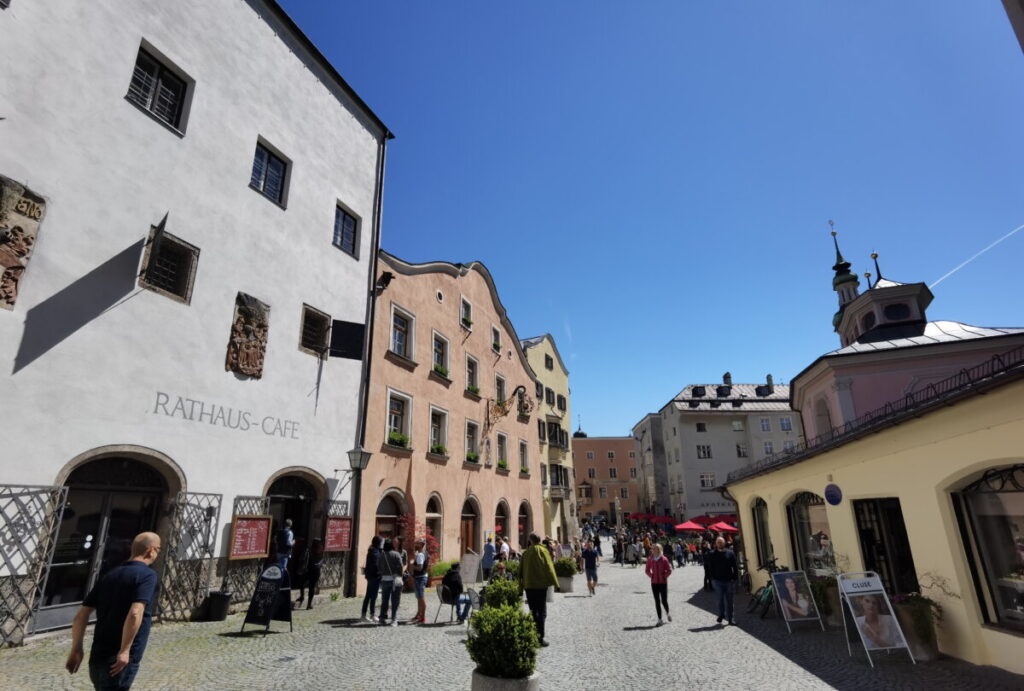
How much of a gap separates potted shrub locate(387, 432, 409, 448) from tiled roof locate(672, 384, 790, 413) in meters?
43.0

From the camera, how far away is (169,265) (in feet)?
40.3

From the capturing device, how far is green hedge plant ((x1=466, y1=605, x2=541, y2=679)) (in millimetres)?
5832

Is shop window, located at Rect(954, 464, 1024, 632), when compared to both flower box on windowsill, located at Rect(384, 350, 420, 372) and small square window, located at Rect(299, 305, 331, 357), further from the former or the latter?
flower box on windowsill, located at Rect(384, 350, 420, 372)

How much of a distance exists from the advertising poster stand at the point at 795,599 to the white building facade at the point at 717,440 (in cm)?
4473

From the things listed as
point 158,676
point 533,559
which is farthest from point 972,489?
point 158,676

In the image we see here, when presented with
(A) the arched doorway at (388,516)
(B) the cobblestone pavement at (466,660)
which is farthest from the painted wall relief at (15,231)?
(A) the arched doorway at (388,516)

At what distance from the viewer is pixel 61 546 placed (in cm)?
977

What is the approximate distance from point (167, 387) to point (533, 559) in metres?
8.45

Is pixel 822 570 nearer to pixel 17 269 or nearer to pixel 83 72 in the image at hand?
pixel 17 269

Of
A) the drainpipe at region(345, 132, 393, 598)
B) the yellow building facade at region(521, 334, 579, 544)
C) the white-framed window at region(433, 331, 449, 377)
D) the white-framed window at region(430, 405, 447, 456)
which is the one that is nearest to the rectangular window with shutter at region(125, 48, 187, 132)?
the drainpipe at region(345, 132, 393, 598)

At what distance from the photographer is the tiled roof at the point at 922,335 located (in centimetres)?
2353

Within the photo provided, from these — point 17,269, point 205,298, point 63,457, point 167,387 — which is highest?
point 205,298

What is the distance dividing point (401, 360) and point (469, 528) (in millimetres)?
8810

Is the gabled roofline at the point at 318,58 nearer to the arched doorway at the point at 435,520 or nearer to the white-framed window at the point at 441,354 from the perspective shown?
the white-framed window at the point at 441,354
